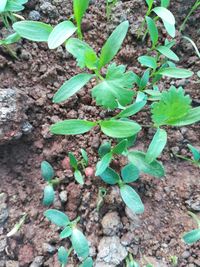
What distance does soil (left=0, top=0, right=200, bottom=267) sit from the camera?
1.06 meters

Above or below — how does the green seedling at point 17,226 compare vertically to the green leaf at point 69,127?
below

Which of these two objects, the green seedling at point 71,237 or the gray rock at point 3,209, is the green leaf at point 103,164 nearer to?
the green seedling at point 71,237

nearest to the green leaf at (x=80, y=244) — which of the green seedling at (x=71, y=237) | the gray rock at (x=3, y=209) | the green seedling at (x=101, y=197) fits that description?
the green seedling at (x=71, y=237)

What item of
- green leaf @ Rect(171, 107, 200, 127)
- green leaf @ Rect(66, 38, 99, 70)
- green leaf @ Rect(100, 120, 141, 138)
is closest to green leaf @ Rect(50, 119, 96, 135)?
green leaf @ Rect(100, 120, 141, 138)

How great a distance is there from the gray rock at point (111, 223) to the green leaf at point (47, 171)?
213mm

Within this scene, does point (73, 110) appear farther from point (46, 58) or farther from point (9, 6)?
point (9, 6)

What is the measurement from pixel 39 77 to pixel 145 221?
2.00ft

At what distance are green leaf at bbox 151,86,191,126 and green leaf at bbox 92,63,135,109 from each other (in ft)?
0.35

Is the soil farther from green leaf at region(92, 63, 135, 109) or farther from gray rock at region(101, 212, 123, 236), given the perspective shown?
green leaf at region(92, 63, 135, 109)

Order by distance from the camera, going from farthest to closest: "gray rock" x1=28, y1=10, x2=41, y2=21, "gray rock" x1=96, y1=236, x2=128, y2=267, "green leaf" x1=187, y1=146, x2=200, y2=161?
"gray rock" x1=28, y1=10, x2=41, y2=21, "green leaf" x1=187, y1=146, x2=200, y2=161, "gray rock" x1=96, y1=236, x2=128, y2=267

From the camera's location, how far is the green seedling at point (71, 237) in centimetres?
97

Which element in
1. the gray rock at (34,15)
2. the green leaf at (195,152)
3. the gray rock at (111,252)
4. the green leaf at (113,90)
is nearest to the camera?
the green leaf at (113,90)

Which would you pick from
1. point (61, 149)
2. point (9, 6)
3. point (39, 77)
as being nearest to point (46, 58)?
point (39, 77)

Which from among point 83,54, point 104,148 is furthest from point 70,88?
point 104,148
